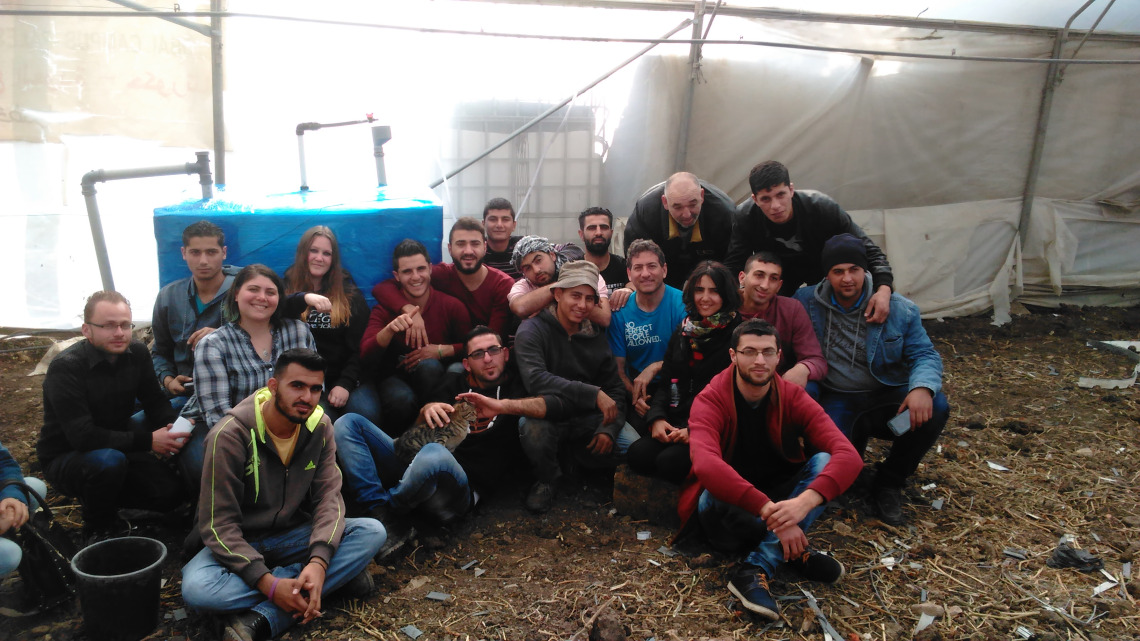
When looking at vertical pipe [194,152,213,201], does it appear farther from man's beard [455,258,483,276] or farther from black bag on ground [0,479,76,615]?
black bag on ground [0,479,76,615]

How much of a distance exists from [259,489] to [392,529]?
722mm

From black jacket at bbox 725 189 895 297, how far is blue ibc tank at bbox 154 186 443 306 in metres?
1.86

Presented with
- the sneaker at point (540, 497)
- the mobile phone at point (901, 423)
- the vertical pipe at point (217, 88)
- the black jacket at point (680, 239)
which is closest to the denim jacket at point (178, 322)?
the vertical pipe at point (217, 88)

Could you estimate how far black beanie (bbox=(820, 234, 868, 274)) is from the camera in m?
4.05

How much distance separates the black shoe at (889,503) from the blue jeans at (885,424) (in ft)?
0.12

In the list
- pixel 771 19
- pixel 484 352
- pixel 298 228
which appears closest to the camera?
pixel 484 352

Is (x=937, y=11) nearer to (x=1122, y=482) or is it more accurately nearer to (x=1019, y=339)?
(x=1019, y=339)

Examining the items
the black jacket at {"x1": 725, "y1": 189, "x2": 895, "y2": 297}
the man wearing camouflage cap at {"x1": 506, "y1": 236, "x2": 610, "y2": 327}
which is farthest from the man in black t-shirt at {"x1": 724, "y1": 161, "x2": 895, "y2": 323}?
the man wearing camouflage cap at {"x1": 506, "y1": 236, "x2": 610, "y2": 327}

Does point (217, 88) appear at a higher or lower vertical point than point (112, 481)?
higher

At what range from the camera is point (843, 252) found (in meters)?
4.05

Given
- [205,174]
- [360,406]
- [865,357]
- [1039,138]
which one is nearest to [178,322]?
[360,406]

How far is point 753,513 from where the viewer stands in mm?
3090

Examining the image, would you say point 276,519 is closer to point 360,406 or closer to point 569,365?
point 360,406

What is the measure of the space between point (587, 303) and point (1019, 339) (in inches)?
201
